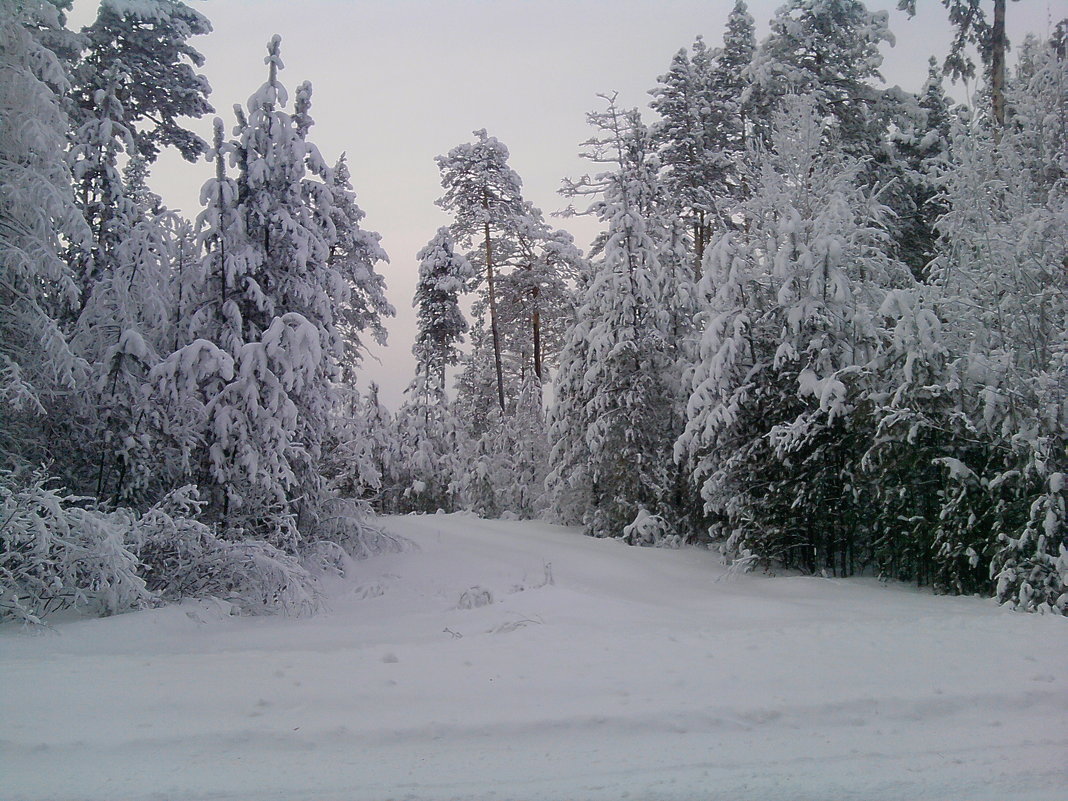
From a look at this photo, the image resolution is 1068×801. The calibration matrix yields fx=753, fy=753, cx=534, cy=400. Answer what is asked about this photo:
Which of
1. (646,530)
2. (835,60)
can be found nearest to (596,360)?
(646,530)

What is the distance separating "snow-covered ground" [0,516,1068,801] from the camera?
15.0 feet

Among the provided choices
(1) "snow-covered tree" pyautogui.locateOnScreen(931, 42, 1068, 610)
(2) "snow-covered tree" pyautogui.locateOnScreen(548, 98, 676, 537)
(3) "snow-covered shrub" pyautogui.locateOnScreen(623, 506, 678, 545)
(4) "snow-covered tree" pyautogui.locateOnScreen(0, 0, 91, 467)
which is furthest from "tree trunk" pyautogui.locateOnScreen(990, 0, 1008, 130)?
(4) "snow-covered tree" pyautogui.locateOnScreen(0, 0, 91, 467)

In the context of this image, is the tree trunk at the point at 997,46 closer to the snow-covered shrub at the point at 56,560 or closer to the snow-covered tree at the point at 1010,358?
the snow-covered tree at the point at 1010,358

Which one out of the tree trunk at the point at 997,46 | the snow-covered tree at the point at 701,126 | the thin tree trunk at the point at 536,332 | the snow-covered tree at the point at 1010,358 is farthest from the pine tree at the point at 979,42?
the thin tree trunk at the point at 536,332

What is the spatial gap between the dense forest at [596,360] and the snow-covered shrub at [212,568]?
0.04 metres

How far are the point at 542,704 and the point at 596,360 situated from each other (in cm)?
1156

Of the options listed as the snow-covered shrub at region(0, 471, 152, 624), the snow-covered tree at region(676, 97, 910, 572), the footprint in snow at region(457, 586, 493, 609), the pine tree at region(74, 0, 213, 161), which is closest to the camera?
the snow-covered shrub at region(0, 471, 152, 624)

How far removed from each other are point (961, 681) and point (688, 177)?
21549 mm

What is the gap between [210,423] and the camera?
33.4ft

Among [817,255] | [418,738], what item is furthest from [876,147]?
[418,738]

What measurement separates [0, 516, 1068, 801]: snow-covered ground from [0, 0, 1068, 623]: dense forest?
3.81ft

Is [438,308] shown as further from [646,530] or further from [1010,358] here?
[1010,358]

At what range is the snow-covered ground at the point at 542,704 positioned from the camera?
180 inches

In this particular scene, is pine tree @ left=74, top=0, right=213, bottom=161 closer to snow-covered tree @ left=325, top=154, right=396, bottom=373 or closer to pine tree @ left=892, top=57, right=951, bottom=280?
snow-covered tree @ left=325, top=154, right=396, bottom=373
